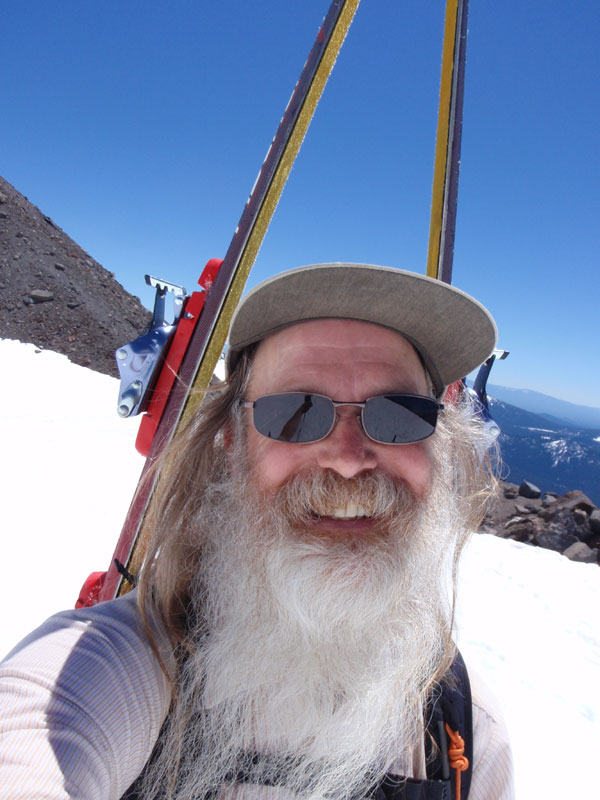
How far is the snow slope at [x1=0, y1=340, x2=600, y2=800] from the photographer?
3.25 m

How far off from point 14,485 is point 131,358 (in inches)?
204

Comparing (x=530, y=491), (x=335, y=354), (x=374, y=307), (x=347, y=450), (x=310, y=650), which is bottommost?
(x=530, y=491)

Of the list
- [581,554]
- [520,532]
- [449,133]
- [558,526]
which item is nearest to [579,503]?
[558,526]

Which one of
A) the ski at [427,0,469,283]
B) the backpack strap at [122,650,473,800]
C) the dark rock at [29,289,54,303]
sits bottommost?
the backpack strap at [122,650,473,800]

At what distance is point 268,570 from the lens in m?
1.30

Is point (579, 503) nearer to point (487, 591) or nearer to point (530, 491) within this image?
point (530, 491)

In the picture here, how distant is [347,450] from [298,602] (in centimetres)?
47

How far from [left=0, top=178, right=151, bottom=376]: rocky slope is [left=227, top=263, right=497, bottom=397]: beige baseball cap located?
1641 cm

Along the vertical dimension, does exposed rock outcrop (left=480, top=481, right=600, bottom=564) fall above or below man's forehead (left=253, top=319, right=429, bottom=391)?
below

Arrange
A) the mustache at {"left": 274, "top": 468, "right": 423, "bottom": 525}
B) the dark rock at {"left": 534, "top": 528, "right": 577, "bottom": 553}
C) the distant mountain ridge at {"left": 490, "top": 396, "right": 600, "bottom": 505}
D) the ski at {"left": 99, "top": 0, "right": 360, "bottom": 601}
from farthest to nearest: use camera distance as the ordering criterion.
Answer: the distant mountain ridge at {"left": 490, "top": 396, "right": 600, "bottom": 505}, the dark rock at {"left": 534, "top": 528, "right": 577, "bottom": 553}, the ski at {"left": 99, "top": 0, "right": 360, "bottom": 601}, the mustache at {"left": 274, "top": 468, "right": 423, "bottom": 525}

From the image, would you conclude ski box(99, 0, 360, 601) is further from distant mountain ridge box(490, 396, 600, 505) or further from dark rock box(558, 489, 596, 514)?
distant mountain ridge box(490, 396, 600, 505)

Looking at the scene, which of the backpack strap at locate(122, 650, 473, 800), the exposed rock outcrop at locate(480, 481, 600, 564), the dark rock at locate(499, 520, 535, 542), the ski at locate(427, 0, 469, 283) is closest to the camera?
the backpack strap at locate(122, 650, 473, 800)

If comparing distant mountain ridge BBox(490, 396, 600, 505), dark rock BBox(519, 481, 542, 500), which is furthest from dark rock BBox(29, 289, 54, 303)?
distant mountain ridge BBox(490, 396, 600, 505)

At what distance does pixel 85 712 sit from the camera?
0.92 m
